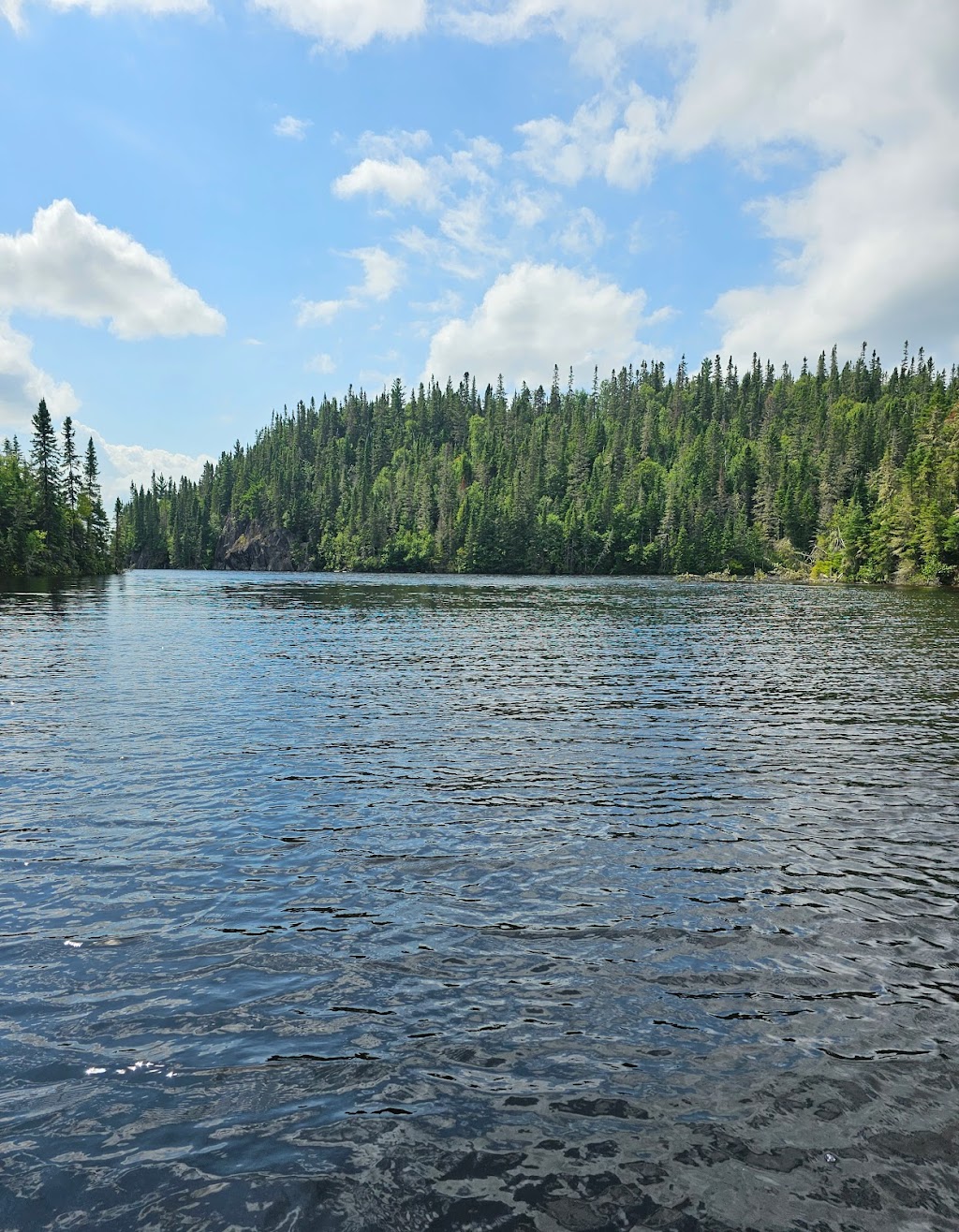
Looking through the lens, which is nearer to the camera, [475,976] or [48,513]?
[475,976]

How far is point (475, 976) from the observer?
8930mm

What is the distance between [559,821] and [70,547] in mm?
132369

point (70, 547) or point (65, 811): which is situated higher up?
point (70, 547)

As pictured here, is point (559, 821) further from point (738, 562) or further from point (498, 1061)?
point (738, 562)

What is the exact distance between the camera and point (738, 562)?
6939 inches

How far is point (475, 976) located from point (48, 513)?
128 m

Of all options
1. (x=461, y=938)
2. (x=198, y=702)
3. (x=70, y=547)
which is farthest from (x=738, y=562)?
(x=461, y=938)

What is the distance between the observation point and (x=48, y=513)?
115875 mm

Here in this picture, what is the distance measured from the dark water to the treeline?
4011 inches

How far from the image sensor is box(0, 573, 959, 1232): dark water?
606 centimetres

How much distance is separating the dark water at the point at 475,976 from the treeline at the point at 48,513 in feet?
334

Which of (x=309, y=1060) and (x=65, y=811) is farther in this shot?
(x=65, y=811)

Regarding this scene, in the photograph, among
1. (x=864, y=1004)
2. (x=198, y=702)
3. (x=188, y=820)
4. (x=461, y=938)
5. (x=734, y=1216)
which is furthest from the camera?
(x=198, y=702)

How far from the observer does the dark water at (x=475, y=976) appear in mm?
6062
